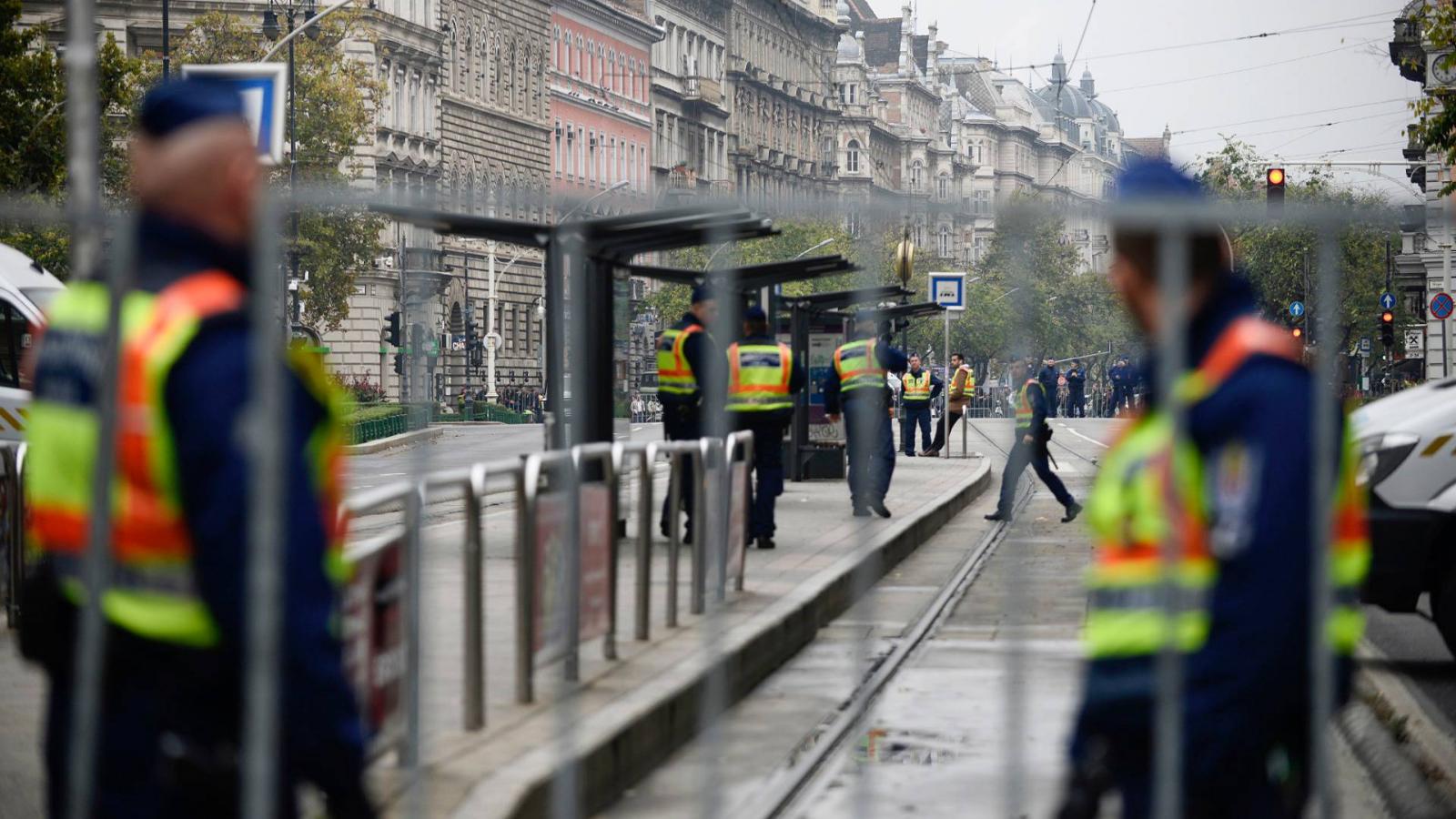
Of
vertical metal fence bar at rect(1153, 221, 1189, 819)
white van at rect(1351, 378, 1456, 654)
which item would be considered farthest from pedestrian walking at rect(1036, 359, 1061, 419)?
white van at rect(1351, 378, 1456, 654)

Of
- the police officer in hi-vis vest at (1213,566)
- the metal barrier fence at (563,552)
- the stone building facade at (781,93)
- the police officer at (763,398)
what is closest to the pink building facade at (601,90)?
the stone building facade at (781,93)

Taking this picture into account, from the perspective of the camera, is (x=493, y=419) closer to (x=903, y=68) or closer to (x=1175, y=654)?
(x=1175, y=654)

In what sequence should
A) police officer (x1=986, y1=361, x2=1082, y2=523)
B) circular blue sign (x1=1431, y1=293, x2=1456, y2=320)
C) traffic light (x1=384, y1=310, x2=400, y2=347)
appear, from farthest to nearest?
traffic light (x1=384, y1=310, x2=400, y2=347)
circular blue sign (x1=1431, y1=293, x2=1456, y2=320)
police officer (x1=986, y1=361, x2=1082, y2=523)

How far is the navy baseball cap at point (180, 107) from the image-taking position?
3.61 meters

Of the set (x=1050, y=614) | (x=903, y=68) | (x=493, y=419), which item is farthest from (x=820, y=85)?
(x=1050, y=614)

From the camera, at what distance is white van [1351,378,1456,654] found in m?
10.4

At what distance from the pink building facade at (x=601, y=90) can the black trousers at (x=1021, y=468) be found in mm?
72811

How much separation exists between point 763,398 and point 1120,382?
1074 centimetres

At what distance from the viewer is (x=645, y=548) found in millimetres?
10344

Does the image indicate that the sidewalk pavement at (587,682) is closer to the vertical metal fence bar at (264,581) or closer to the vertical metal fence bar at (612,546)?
the vertical metal fence bar at (612,546)

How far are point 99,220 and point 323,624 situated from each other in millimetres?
1407

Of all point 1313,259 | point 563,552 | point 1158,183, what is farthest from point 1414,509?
point 1158,183

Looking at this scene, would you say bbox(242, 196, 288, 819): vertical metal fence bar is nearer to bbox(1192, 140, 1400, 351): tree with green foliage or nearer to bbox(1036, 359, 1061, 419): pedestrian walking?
bbox(1036, 359, 1061, 419): pedestrian walking

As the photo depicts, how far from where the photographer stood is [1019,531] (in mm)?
5973
